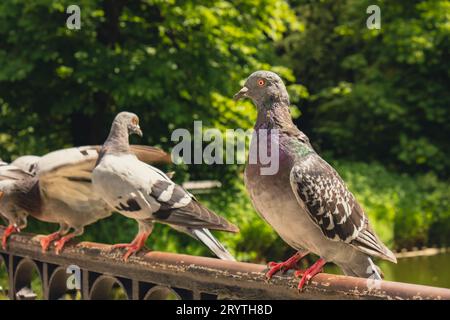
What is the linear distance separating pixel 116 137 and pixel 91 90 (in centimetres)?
665

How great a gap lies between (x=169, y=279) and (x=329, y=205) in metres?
0.65

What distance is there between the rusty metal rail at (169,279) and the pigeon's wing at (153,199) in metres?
0.20

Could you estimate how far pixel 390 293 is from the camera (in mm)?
1801

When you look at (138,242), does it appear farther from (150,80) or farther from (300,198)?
(150,80)

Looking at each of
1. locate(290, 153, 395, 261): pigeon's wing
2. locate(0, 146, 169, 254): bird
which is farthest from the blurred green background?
locate(290, 153, 395, 261): pigeon's wing

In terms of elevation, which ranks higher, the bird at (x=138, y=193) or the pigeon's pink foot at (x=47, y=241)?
the bird at (x=138, y=193)

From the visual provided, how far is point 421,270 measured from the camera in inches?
460

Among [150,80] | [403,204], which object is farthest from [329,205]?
[403,204]

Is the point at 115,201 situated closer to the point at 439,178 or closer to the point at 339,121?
the point at 439,178

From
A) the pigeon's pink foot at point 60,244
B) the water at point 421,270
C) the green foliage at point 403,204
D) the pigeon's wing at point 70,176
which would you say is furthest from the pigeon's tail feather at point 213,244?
the green foliage at point 403,204

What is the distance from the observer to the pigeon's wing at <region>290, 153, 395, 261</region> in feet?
7.23

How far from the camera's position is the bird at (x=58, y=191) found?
9.46ft

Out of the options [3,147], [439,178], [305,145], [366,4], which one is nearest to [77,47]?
[3,147]

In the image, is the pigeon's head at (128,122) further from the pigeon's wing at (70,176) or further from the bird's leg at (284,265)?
the bird's leg at (284,265)
